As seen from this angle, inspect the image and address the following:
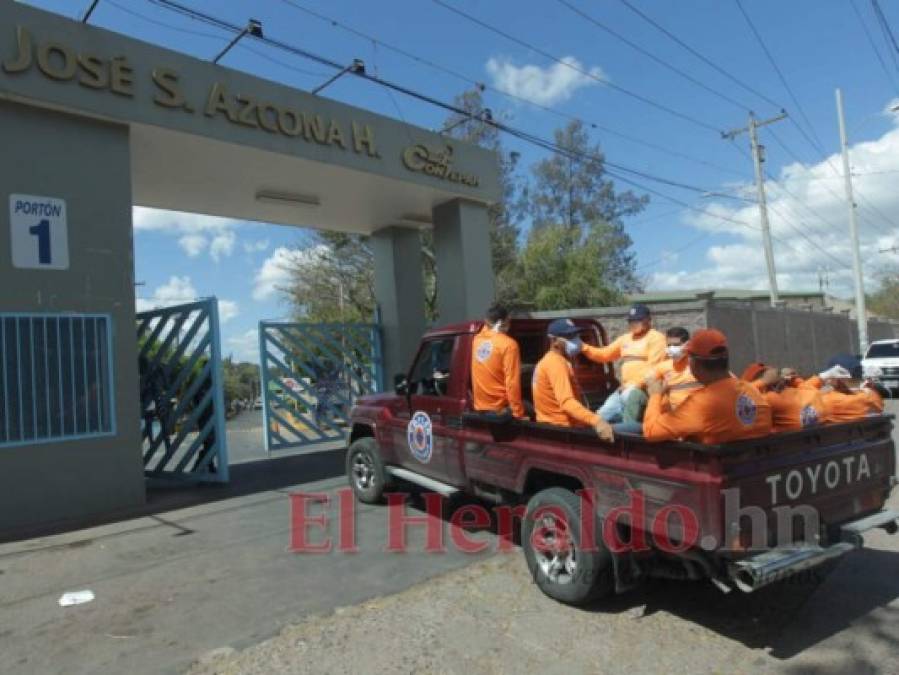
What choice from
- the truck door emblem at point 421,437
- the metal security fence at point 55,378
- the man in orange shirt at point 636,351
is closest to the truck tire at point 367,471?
the truck door emblem at point 421,437

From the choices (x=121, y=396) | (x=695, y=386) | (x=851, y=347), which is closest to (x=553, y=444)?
(x=695, y=386)

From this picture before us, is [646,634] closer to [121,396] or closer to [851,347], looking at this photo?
→ [121,396]

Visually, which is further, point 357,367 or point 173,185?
point 357,367

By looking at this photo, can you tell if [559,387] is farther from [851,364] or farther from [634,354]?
[851,364]

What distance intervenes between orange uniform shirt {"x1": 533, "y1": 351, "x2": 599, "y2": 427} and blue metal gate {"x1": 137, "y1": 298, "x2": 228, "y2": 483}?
573cm

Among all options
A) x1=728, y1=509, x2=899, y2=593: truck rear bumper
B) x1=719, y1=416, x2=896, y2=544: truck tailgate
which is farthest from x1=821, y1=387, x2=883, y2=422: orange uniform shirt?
x1=728, y1=509, x2=899, y2=593: truck rear bumper

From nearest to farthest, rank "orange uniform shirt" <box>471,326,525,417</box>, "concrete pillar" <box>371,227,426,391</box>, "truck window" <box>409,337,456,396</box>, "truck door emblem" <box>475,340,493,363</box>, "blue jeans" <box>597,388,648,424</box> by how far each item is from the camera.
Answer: "blue jeans" <box>597,388,648,424</box>
"orange uniform shirt" <box>471,326,525,417</box>
"truck door emblem" <box>475,340,493,363</box>
"truck window" <box>409,337,456,396</box>
"concrete pillar" <box>371,227,426,391</box>

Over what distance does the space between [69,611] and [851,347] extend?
99.9 feet

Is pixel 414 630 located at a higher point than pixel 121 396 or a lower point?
lower

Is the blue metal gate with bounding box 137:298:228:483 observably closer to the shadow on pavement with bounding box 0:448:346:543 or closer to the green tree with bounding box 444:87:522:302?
the shadow on pavement with bounding box 0:448:346:543

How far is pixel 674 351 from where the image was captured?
559cm

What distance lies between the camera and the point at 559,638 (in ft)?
13.1

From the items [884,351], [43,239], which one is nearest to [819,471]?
[43,239]

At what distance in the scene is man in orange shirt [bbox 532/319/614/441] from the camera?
452 centimetres
